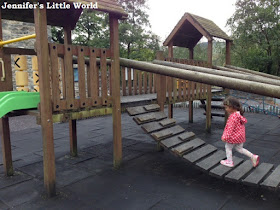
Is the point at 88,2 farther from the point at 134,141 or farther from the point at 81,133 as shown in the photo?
the point at 81,133

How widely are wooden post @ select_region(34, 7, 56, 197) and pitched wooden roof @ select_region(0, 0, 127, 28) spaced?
30 cm

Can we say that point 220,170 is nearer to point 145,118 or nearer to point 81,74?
point 145,118

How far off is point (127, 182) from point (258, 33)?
19.1m

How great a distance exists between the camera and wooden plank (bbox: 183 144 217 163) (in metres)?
3.60

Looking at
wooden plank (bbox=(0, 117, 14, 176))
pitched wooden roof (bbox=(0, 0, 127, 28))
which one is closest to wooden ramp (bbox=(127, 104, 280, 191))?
pitched wooden roof (bbox=(0, 0, 127, 28))

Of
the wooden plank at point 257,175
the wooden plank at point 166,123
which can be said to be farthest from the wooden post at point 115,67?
the wooden plank at point 257,175

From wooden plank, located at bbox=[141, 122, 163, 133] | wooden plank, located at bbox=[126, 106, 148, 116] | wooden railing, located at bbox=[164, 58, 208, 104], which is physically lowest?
wooden plank, located at bbox=[141, 122, 163, 133]

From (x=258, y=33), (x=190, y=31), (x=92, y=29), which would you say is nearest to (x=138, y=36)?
(x=92, y=29)

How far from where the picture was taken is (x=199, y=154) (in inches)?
149

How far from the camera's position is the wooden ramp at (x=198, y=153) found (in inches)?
120

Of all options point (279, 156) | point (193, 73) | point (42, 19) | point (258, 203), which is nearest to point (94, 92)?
point (42, 19)

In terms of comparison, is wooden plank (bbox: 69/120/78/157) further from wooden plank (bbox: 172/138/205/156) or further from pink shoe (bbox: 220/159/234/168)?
pink shoe (bbox: 220/159/234/168)

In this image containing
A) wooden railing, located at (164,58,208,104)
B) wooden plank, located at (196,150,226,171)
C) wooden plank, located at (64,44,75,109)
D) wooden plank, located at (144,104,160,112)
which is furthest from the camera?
wooden railing, located at (164,58,208,104)

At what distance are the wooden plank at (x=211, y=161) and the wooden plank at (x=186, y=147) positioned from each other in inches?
11.6
